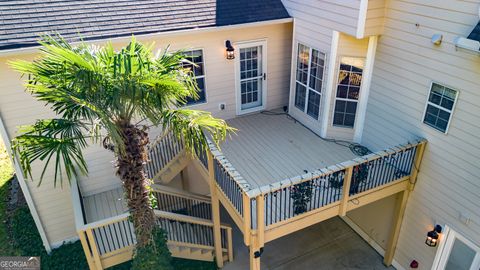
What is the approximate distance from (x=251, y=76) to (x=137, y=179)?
5265 millimetres

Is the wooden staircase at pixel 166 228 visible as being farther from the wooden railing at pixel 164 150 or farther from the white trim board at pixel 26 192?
the white trim board at pixel 26 192

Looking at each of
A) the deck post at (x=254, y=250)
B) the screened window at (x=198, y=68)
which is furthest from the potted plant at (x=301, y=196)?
the screened window at (x=198, y=68)

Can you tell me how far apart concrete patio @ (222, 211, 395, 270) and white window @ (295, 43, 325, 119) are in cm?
356

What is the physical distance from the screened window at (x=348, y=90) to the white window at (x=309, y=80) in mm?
604

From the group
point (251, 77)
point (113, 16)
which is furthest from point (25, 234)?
point (251, 77)

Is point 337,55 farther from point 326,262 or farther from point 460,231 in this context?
point 326,262

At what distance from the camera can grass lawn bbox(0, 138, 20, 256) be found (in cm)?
977

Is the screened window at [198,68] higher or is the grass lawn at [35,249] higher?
the screened window at [198,68]

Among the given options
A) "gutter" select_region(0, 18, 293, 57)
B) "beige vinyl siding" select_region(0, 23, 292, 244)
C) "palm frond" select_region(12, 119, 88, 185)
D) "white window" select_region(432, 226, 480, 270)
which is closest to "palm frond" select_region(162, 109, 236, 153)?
"palm frond" select_region(12, 119, 88, 185)

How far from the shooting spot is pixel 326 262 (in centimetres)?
958

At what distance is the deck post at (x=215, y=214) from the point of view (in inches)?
321

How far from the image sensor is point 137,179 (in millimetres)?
6367

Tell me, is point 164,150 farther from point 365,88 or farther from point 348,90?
point 365,88

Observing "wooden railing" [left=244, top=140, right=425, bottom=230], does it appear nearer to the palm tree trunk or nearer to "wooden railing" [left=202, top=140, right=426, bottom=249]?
"wooden railing" [left=202, top=140, right=426, bottom=249]
